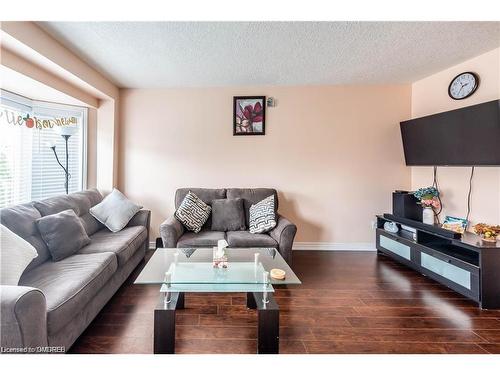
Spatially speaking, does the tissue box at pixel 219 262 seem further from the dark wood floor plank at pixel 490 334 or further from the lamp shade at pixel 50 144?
the lamp shade at pixel 50 144

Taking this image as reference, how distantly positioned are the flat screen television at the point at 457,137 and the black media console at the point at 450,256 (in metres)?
0.76

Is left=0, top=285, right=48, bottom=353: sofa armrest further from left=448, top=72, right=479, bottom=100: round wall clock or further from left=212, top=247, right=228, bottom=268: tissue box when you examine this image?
left=448, top=72, right=479, bottom=100: round wall clock

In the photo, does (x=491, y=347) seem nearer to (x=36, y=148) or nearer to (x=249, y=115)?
(x=249, y=115)

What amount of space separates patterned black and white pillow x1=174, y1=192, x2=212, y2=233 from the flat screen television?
2.72m

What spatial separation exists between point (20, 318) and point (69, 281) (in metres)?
0.50

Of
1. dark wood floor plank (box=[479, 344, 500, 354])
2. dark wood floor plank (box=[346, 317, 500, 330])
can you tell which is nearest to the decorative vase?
dark wood floor plank (box=[346, 317, 500, 330])

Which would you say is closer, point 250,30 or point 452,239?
point 250,30

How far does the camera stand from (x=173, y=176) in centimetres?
365

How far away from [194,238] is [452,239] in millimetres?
2578

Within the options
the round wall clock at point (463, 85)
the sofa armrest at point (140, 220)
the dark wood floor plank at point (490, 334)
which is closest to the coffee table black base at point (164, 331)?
the sofa armrest at point (140, 220)

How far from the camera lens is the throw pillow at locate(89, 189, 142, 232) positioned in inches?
112

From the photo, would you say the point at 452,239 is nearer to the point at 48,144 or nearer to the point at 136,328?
the point at 136,328
